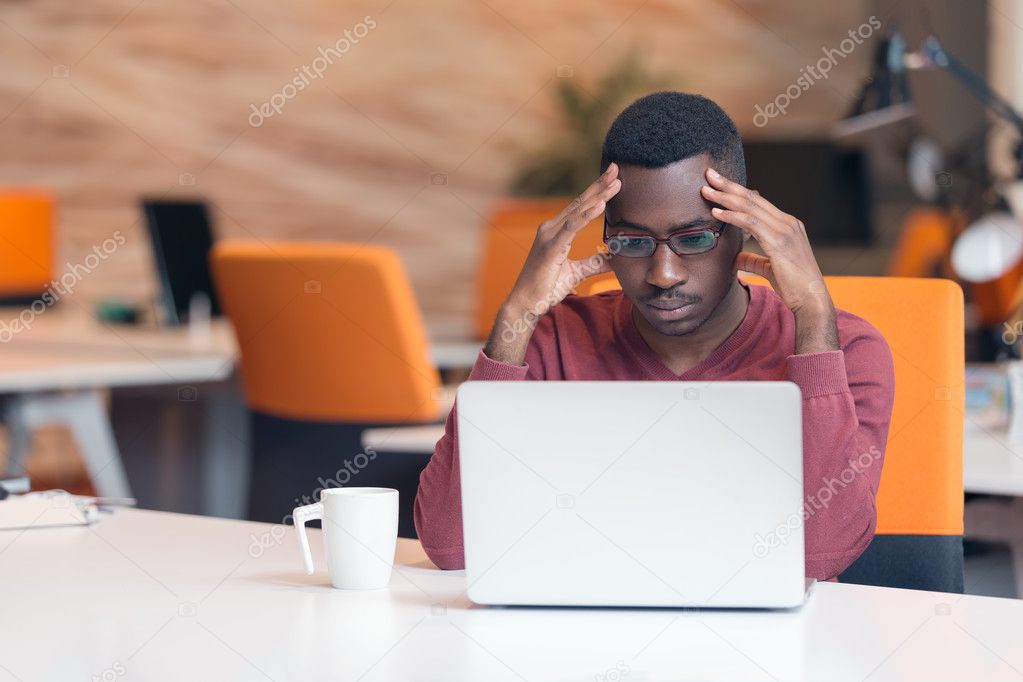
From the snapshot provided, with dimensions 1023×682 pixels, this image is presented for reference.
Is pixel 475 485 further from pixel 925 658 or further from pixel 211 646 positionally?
pixel 925 658

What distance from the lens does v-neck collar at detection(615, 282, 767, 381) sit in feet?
5.22

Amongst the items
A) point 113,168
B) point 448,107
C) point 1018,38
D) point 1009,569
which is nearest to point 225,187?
point 113,168

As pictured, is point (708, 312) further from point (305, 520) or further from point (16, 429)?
point (16, 429)

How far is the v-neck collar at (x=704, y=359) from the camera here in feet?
5.22

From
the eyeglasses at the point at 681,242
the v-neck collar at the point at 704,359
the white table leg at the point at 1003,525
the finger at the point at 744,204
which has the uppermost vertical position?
the finger at the point at 744,204

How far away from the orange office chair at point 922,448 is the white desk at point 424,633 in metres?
0.36

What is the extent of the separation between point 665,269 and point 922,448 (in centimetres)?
44

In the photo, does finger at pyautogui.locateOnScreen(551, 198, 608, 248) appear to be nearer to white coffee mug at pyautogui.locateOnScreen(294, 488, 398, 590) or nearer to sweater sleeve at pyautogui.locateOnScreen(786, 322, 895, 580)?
sweater sleeve at pyautogui.locateOnScreen(786, 322, 895, 580)

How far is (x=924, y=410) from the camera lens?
165cm

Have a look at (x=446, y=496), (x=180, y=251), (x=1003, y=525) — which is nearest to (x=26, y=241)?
(x=180, y=251)

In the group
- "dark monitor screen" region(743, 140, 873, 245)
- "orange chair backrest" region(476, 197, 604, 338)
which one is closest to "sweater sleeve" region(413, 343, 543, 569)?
"orange chair backrest" region(476, 197, 604, 338)

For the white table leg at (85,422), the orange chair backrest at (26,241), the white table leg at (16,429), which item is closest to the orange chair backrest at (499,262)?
the white table leg at (85,422)

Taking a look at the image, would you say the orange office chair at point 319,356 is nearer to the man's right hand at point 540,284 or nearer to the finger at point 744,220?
the man's right hand at point 540,284

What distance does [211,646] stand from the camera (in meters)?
1.14
